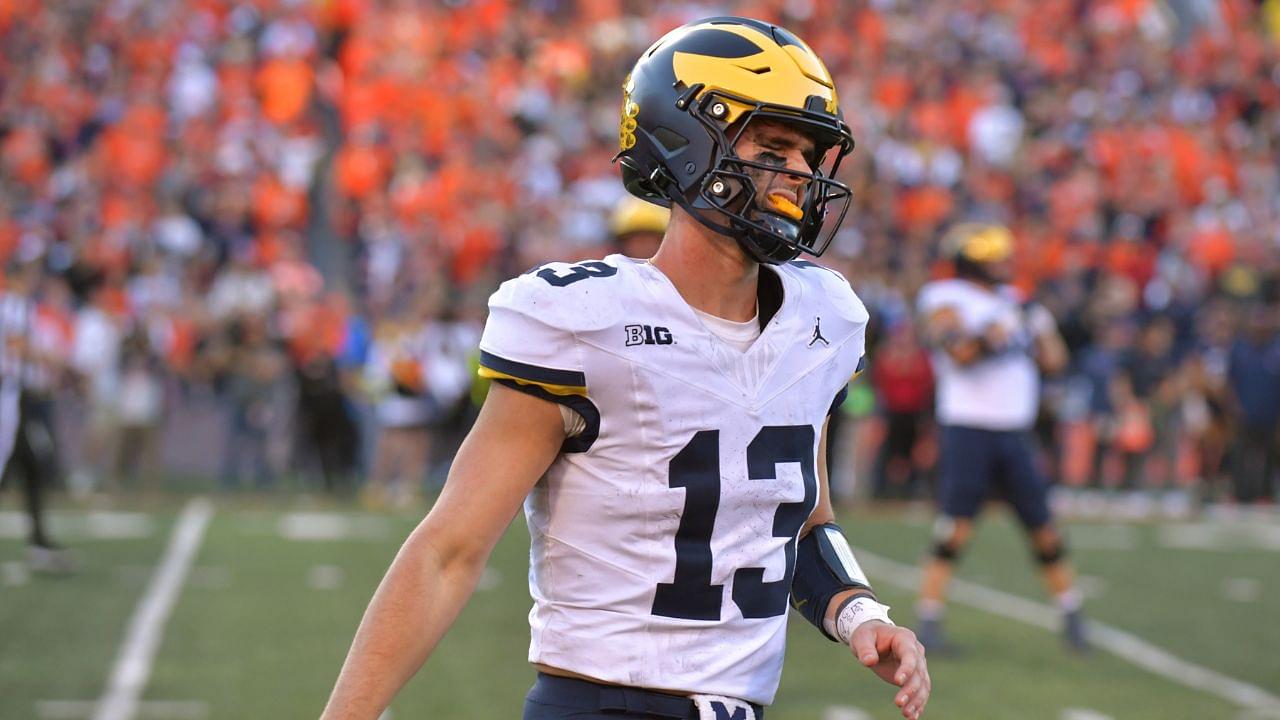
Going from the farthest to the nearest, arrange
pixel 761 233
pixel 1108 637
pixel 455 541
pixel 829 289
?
pixel 1108 637 < pixel 829 289 < pixel 761 233 < pixel 455 541

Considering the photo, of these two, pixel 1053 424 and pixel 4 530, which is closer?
pixel 4 530

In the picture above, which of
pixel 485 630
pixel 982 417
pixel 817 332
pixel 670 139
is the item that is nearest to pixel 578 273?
pixel 670 139

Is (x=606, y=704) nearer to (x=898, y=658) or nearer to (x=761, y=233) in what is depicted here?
(x=898, y=658)

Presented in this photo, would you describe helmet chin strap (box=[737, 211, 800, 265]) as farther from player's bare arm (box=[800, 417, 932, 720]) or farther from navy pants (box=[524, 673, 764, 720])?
navy pants (box=[524, 673, 764, 720])

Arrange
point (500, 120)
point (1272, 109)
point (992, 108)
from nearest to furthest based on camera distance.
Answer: point (500, 120), point (992, 108), point (1272, 109)

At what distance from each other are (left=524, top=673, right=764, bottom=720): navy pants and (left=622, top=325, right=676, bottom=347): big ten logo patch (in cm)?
51

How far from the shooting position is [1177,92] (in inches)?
834

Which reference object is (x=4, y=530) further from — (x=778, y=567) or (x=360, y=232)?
(x=778, y=567)

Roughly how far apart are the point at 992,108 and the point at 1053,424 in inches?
184

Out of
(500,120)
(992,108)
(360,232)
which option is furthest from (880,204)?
(360,232)

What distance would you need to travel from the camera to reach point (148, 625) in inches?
339

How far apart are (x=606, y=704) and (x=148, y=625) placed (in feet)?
21.6

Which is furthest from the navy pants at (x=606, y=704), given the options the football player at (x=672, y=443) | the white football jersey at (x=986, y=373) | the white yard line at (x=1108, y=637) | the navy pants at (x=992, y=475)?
the white football jersey at (x=986, y=373)

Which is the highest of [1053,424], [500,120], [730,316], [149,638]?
[730,316]
